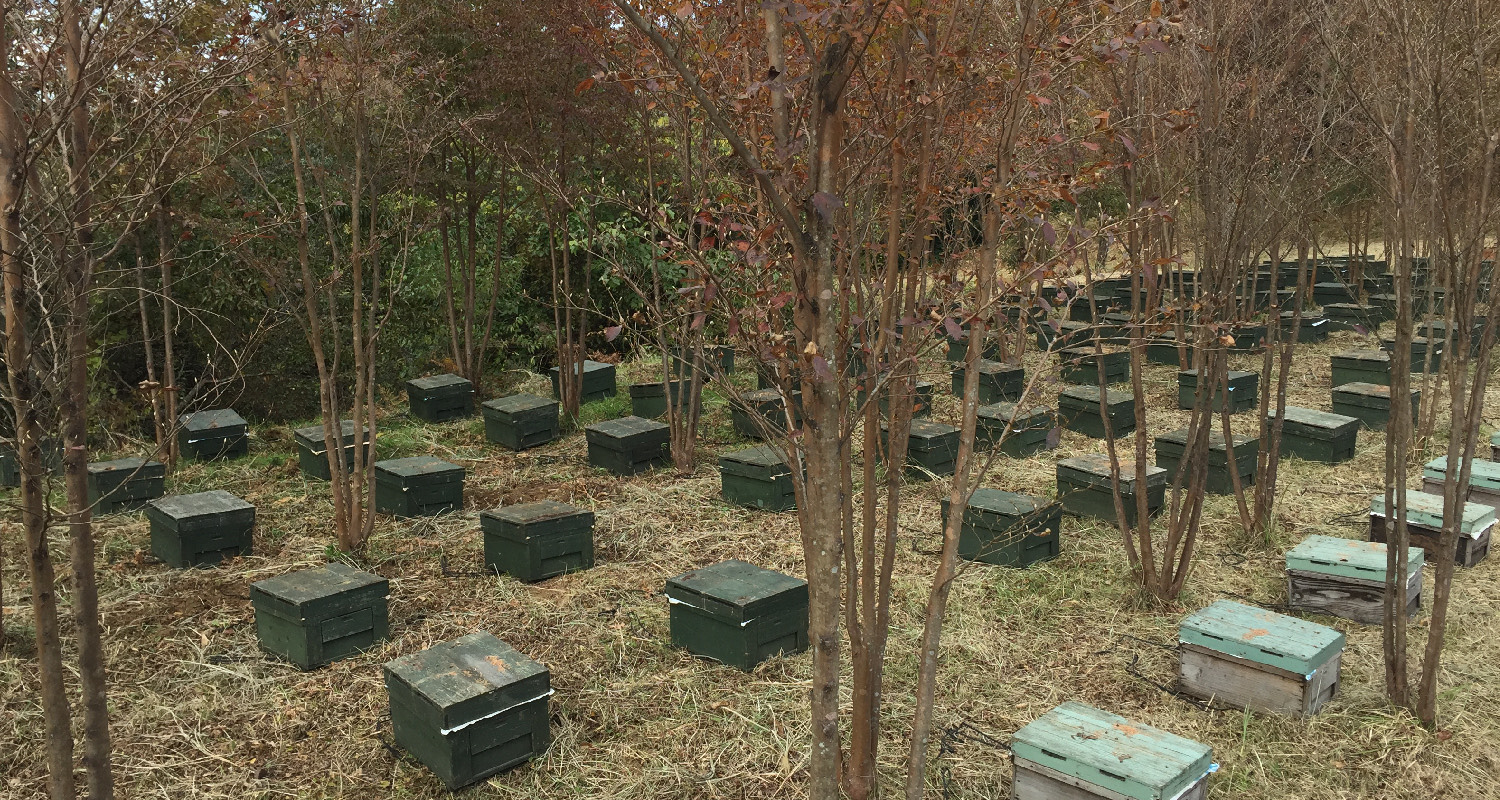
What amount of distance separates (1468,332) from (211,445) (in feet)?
28.5

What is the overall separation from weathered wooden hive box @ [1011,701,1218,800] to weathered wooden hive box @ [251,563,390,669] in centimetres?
318

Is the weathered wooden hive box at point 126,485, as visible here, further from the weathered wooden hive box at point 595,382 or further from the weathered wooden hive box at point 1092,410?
the weathered wooden hive box at point 1092,410

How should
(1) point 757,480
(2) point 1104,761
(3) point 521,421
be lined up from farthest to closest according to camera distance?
(3) point 521,421
(1) point 757,480
(2) point 1104,761

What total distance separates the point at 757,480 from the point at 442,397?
3.97 metres

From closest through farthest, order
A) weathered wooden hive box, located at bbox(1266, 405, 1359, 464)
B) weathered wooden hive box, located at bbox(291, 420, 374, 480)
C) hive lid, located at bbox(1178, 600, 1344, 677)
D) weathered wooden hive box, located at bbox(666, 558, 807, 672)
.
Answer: hive lid, located at bbox(1178, 600, 1344, 677)
weathered wooden hive box, located at bbox(666, 558, 807, 672)
weathered wooden hive box, located at bbox(291, 420, 374, 480)
weathered wooden hive box, located at bbox(1266, 405, 1359, 464)

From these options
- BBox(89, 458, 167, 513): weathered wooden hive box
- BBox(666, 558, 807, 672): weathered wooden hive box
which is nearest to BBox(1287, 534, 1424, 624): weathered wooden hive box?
BBox(666, 558, 807, 672): weathered wooden hive box

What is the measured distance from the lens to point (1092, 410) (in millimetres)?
8938

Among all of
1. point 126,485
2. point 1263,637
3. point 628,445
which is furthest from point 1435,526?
point 126,485

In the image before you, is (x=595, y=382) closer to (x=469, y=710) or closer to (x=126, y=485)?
(x=126, y=485)

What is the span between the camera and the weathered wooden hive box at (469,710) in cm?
401

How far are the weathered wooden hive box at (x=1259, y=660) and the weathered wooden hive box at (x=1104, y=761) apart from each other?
2.80ft

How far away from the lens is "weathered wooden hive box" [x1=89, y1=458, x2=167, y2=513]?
700 cm

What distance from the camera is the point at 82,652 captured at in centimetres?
299

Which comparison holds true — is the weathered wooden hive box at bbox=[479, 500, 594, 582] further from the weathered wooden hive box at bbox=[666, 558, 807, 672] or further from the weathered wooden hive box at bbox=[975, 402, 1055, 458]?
the weathered wooden hive box at bbox=[975, 402, 1055, 458]
